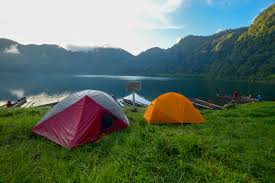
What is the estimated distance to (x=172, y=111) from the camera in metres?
11.6

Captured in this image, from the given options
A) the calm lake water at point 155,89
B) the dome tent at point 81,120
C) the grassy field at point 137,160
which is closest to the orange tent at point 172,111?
the dome tent at point 81,120

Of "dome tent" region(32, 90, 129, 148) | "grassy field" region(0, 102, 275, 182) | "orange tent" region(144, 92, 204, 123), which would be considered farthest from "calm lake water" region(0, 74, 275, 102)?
"grassy field" region(0, 102, 275, 182)

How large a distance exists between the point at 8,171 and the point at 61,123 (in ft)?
10.3

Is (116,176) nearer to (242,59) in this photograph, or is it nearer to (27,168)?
(27,168)

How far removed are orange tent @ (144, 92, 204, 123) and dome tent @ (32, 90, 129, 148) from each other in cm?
289

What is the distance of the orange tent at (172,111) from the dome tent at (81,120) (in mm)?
2890

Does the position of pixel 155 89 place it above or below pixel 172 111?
below

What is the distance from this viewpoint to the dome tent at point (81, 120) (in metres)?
7.58

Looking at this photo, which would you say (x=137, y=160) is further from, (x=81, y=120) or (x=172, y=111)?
(x=172, y=111)

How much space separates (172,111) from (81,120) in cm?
561

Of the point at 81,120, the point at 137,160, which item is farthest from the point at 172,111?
the point at 137,160

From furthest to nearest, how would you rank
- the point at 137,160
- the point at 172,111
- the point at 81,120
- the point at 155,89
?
1. the point at 155,89
2. the point at 172,111
3. the point at 81,120
4. the point at 137,160

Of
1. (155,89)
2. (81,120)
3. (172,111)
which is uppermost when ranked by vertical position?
(81,120)

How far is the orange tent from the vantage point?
11.5m
